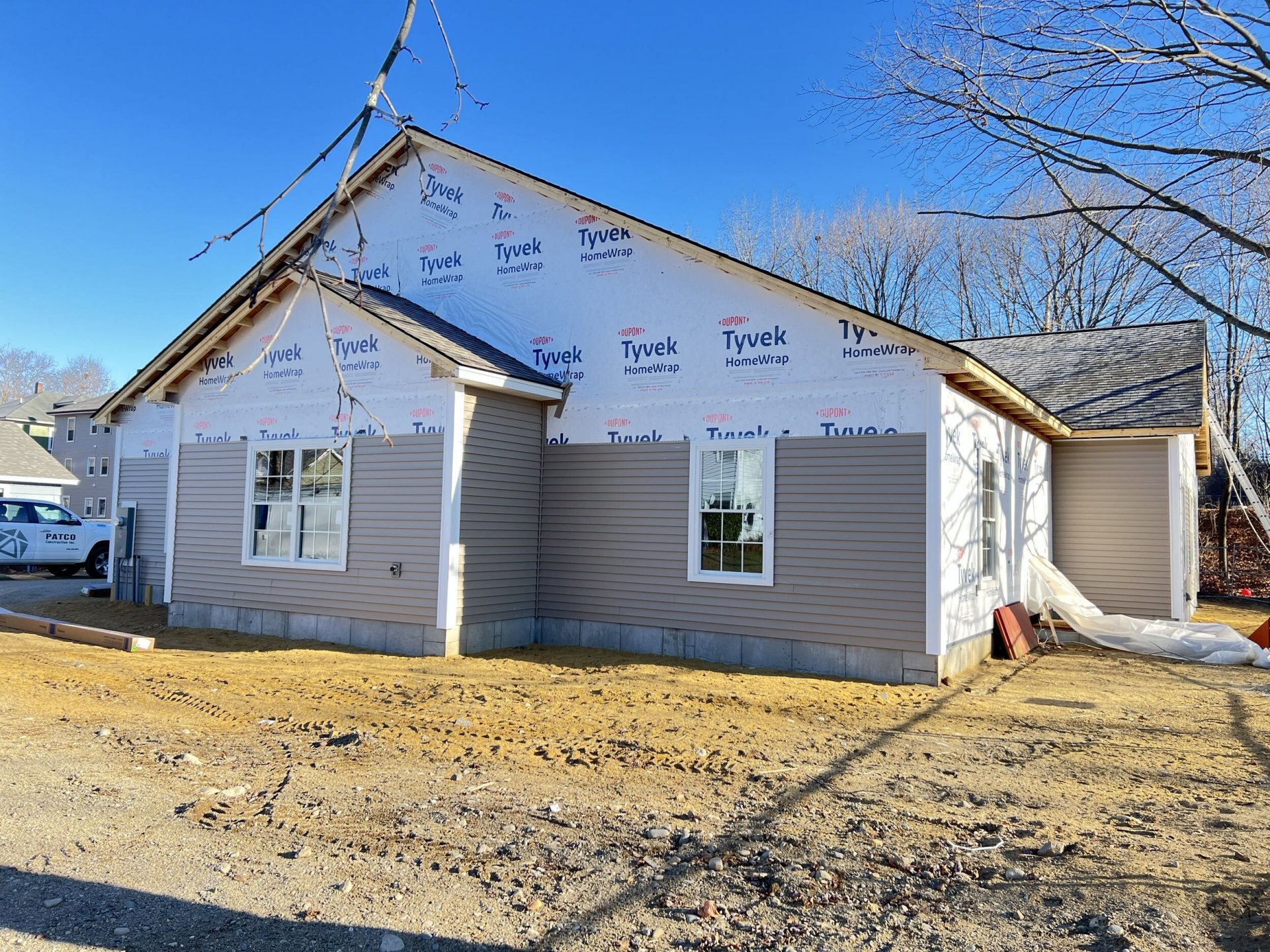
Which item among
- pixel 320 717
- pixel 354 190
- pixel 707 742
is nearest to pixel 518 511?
pixel 320 717

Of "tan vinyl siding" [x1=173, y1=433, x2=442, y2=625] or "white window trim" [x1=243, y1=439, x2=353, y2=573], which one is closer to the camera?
"tan vinyl siding" [x1=173, y1=433, x2=442, y2=625]

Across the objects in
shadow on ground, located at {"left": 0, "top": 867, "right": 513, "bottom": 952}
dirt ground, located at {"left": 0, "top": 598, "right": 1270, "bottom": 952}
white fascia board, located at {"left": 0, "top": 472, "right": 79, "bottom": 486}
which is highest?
white fascia board, located at {"left": 0, "top": 472, "right": 79, "bottom": 486}

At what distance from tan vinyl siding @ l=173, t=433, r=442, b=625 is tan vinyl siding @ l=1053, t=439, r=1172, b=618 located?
10.8 m

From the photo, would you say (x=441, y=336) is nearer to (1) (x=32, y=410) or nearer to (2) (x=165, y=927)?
(2) (x=165, y=927)

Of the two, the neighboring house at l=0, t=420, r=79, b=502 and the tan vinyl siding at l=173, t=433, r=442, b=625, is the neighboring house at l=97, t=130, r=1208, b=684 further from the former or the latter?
the neighboring house at l=0, t=420, r=79, b=502

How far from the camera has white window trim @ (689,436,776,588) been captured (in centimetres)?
1014

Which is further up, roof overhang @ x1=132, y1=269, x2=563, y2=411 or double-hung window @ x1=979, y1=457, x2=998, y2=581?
roof overhang @ x1=132, y1=269, x2=563, y2=411

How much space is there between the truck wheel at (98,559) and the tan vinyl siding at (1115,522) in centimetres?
2227

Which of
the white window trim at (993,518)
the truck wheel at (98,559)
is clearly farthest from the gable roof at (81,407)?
the white window trim at (993,518)

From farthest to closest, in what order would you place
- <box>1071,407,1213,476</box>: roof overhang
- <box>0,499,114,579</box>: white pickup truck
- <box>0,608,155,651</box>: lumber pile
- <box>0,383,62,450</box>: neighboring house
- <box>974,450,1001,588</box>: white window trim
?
<box>0,383,62,450</box>: neighboring house < <box>0,499,114,579</box>: white pickup truck < <box>1071,407,1213,476</box>: roof overhang < <box>974,450,1001,588</box>: white window trim < <box>0,608,155,651</box>: lumber pile

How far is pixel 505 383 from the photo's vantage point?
1088cm

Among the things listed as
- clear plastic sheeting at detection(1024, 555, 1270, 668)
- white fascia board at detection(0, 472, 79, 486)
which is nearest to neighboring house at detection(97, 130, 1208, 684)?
clear plastic sheeting at detection(1024, 555, 1270, 668)

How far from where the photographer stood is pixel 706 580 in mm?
10531

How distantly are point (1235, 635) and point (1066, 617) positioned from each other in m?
2.13
